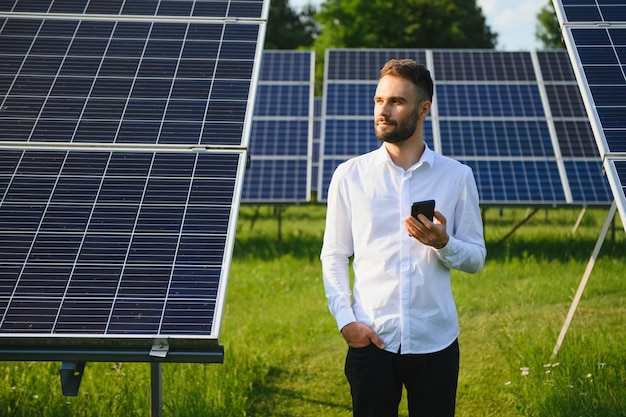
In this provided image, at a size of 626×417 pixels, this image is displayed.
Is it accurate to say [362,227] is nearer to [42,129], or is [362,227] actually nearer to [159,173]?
[159,173]

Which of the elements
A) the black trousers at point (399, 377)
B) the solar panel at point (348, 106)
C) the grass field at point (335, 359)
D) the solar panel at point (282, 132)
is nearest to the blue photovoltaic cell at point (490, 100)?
the solar panel at point (348, 106)

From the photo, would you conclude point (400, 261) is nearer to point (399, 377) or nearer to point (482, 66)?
point (399, 377)

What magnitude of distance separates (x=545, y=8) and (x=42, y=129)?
45.3 meters

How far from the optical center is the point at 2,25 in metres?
5.95

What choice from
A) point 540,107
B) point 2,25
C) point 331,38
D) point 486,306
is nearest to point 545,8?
point 331,38

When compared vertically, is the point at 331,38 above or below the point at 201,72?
above

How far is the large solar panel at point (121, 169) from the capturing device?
149 inches

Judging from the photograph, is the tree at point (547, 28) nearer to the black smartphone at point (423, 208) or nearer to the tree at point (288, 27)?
the tree at point (288, 27)

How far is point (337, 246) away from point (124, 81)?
8.08 ft

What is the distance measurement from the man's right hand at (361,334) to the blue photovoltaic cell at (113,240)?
688mm

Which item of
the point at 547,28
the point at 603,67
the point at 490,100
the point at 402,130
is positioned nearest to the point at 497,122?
the point at 490,100

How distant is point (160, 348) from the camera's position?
3.71 m

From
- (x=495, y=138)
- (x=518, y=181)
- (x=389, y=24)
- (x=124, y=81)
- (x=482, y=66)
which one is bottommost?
(x=124, y=81)

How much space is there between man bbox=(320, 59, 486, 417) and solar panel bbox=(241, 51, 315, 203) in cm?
793
